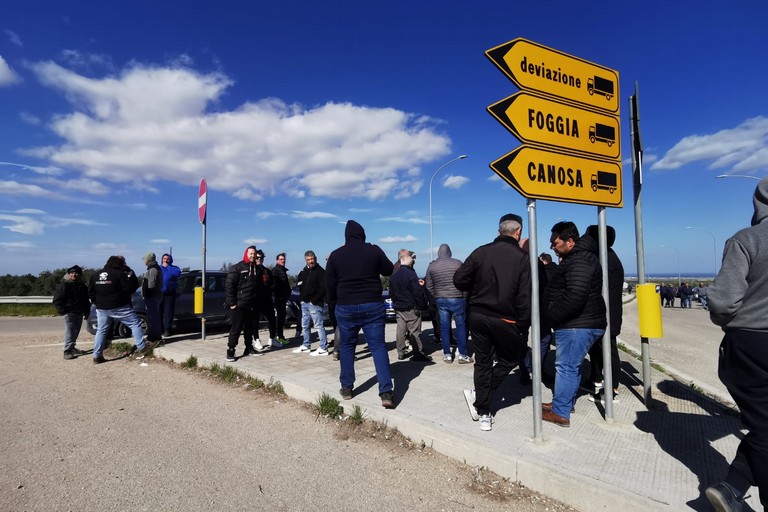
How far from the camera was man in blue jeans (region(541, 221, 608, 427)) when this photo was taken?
380cm

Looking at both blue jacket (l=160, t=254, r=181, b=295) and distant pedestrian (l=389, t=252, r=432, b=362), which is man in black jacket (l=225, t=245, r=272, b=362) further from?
blue jacket (l=160, t=254, r=181, b=295)

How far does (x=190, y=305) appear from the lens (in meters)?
10.1

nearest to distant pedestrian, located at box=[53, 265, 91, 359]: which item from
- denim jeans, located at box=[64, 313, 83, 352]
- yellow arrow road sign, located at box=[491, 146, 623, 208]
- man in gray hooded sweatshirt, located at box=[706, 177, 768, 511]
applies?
denim jeans, located at box=[64, 313, 83, 352]

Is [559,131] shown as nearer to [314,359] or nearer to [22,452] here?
[314,359]

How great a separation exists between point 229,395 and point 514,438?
3.62 meters

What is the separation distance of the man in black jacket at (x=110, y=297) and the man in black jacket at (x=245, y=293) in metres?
2.03

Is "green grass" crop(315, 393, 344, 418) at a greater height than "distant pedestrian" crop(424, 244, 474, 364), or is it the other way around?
"distant pedestrian" crop(424, 244, 474, 364)

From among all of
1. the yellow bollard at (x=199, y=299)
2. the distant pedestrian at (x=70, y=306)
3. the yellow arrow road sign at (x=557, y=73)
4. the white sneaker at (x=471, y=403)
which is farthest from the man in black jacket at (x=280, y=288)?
the yellow arrow road sign at (x=557, y=73)

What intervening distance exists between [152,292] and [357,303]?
222 inches

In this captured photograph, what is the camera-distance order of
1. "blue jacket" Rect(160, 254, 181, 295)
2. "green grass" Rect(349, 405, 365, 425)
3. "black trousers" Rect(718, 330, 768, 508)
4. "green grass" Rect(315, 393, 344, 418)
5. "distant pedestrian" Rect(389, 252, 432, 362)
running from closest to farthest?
1. "black trousers" Rect(718, 330, 768, 508)
2. "green grass" Rect(349, 405, 365, 425)
3. "green grass" Rect(315, 393, 344, 418)
4. "distant pedestrian" Rect(389, 252, 432, 362)
5. "blue jacket" Rect(160, 254, 181, 295)

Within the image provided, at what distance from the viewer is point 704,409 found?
453cm

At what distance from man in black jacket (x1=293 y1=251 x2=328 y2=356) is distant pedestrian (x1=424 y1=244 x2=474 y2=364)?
1.91 meters

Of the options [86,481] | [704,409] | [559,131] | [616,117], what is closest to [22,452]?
[86,481]

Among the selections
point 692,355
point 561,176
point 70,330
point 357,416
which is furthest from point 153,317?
point 692,355
